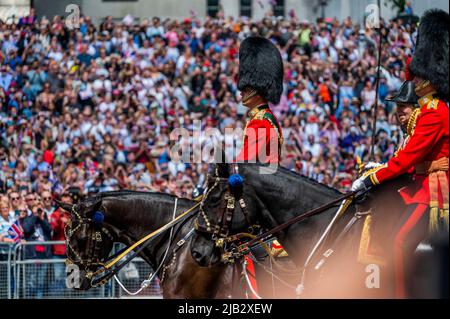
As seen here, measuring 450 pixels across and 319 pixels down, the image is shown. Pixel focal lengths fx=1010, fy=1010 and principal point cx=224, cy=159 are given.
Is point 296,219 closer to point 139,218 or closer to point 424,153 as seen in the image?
point 424,153

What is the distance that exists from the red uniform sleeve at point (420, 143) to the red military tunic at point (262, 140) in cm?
124

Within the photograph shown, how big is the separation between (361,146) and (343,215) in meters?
11.3

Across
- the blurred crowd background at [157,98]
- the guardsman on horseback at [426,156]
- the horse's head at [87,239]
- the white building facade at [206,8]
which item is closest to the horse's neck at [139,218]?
the horse's head at [87,239]

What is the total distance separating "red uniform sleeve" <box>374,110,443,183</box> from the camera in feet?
22.7

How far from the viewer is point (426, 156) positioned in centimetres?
709

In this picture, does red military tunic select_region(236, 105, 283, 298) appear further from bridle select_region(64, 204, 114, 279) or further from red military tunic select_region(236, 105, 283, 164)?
bridle select_region(64, 204, 114, 279)

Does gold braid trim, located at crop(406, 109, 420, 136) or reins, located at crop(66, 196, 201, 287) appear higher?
gold braid trim, located at crop(406, 109, 420, 136)

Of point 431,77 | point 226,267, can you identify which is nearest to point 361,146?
point 226,267

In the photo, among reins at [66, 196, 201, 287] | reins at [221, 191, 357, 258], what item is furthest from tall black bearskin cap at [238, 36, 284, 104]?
reins at [221, 191, 357, 258]

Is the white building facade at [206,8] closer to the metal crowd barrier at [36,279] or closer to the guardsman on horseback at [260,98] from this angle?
the metal crowd barrier at [36,279]

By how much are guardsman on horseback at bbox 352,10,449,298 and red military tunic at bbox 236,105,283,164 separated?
3.26ft

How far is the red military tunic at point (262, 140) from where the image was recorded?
7965mm

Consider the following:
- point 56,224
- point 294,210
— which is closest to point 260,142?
point 294,210
